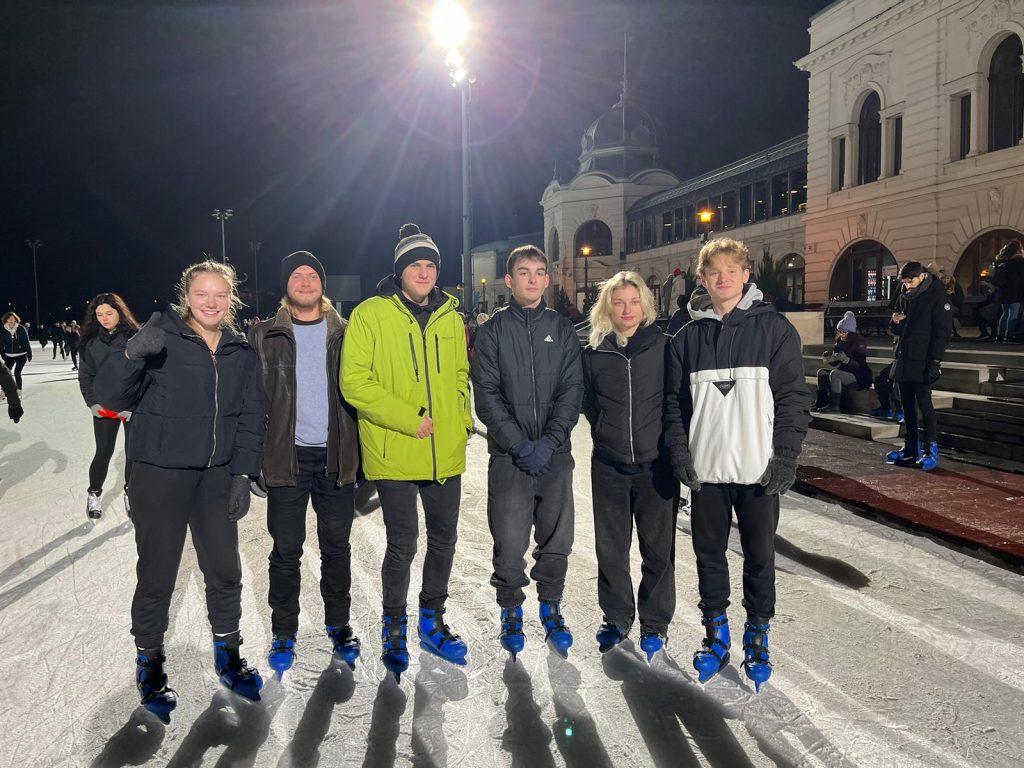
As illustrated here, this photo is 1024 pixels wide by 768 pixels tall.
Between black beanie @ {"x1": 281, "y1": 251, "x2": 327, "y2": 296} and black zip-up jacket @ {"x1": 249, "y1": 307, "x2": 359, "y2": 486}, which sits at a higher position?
black beanie @ {"x1": 281, "y1": 251, "x2": 327, "y2": 296}

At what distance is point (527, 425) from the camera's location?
3.53 metres

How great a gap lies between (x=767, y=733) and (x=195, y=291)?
117 inches

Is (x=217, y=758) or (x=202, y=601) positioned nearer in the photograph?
(x=217, y=758)

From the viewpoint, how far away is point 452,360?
3504mm

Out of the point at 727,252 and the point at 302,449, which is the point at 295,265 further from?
the point at 727,252

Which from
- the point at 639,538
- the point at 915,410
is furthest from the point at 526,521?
the point at 915,410

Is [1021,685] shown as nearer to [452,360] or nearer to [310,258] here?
[452,360]

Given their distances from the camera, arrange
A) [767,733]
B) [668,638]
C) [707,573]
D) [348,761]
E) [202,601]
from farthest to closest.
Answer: [202,601], [668,638], [707,573], [767,733], [348,761]

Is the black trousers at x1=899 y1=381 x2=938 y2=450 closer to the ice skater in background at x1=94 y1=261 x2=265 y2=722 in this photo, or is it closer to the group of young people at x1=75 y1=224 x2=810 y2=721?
the group of young people at x1=75 y1=224 x2=810 y2=721

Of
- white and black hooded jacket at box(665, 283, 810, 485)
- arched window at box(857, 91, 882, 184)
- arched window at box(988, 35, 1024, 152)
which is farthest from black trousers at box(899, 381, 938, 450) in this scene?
arched window at box(857, 91, 882, 184)

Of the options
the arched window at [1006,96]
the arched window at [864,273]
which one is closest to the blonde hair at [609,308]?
the arched window at [1006,96]

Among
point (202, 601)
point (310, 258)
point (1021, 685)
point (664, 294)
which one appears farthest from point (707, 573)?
point (664, 294)

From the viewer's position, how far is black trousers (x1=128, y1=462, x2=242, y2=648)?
303cm

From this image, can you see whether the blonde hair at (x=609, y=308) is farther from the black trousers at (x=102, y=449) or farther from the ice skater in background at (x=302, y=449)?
the black trousers at (x=102, y=449)
